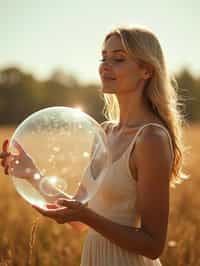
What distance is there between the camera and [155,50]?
2465mm

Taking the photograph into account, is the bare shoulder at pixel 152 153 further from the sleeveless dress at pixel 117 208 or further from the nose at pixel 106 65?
the nose at pixel 106 65

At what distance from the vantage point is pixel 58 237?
194 inches

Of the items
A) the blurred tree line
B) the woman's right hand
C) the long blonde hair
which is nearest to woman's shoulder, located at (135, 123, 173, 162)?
the long blonde hair

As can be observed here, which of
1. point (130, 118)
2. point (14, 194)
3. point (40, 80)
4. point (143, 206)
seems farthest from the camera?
point (40, 80)

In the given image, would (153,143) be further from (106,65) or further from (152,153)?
(106,65)

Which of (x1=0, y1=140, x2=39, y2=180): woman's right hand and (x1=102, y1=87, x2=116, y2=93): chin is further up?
(x1=102, y1=87, x2=116, y2=93): chin

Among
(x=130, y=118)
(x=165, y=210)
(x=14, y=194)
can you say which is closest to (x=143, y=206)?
(x=165, y=210)

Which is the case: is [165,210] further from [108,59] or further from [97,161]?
[108,59]

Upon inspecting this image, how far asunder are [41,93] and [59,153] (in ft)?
226

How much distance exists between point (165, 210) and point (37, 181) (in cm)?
48

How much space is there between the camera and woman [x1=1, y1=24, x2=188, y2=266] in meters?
2.32

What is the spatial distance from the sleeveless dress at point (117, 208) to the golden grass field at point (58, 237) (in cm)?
64

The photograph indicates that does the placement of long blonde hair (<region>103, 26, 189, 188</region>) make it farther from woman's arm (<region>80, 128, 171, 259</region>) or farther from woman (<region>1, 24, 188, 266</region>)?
woman's arm (<region>80, 128, 171, 259</region>)

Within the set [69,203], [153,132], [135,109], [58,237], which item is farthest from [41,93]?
[69,203]
